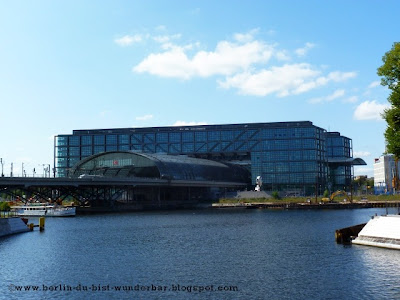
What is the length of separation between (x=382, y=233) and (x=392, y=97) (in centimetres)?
1752

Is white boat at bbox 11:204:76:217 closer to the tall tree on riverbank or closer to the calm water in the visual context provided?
the calm water

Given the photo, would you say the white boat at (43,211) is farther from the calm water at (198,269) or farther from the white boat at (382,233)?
the white boat at (382,233)

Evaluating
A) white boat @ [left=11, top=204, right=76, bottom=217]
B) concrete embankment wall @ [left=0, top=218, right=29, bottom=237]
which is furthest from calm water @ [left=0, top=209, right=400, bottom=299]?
white boat @ [left=11, top=204, right=76, bottom=217]

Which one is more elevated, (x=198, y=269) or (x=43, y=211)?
(x=43, y=211)

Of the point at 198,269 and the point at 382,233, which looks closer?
the point at 198,269

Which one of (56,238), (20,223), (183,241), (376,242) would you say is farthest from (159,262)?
(20,223)

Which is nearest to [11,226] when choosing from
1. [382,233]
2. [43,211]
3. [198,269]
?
[198,269]

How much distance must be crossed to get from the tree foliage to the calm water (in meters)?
14.0

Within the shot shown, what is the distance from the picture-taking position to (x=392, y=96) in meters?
63.8

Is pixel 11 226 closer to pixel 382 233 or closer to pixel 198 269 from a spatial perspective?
pixel 198 269

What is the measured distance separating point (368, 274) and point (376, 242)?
53.9 feet

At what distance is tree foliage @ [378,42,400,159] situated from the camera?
63094 millimetres

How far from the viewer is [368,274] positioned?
147 ft

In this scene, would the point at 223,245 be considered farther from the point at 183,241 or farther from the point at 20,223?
the point at 20,223
